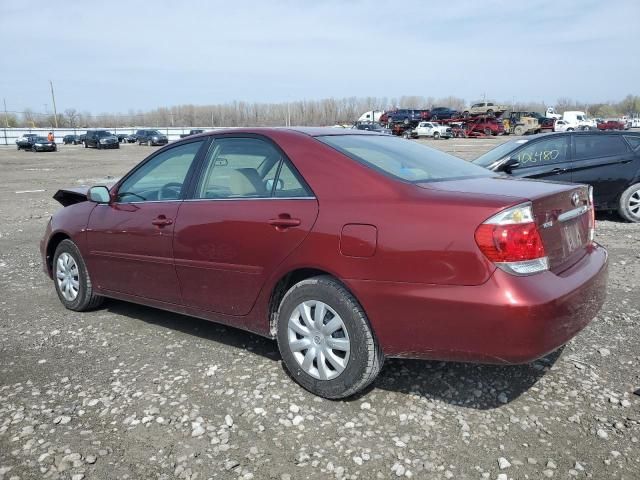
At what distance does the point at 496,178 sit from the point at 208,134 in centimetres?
206

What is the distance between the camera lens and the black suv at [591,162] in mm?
7953

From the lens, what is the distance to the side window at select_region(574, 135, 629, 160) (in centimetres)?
805

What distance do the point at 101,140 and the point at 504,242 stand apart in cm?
4688

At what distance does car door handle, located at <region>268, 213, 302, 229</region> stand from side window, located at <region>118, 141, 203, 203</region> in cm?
102

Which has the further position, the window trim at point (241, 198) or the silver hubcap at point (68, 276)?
the silver hubcap at point (68, 276)

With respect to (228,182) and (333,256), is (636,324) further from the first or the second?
(228,182)

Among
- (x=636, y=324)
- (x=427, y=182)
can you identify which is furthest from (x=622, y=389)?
(x=427, y=182)

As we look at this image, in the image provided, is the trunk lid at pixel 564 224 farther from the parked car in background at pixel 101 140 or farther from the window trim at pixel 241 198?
the parked car in background at pixel 101 140

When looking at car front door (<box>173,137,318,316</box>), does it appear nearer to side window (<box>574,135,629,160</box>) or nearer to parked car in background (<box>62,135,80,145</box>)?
side window (<box>574,135,629,160</box>)

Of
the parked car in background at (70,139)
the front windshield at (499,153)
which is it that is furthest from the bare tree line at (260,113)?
the front windshield at (499,153)

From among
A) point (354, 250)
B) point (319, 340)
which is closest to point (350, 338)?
point (319, 340)

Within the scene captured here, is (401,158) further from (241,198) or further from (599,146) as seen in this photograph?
(599,146)

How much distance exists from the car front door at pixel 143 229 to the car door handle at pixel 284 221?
94 cm

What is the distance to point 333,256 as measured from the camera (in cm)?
296
